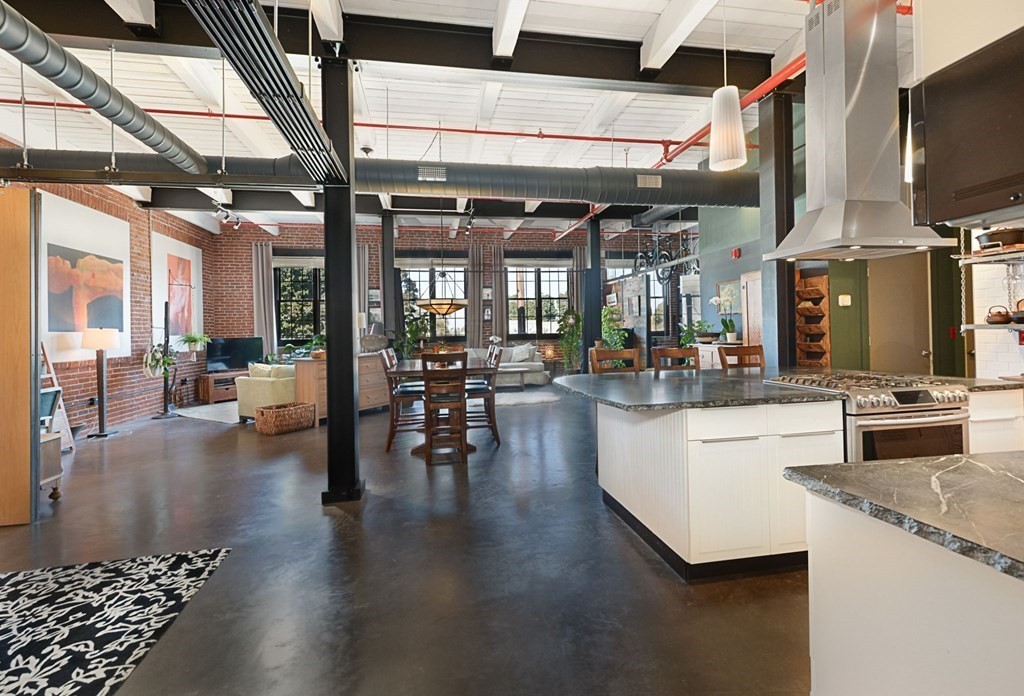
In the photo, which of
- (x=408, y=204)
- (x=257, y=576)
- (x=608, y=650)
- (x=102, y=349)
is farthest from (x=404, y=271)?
(x=608, y=650)

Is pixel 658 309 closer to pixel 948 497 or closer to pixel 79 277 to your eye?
pixel 79 277

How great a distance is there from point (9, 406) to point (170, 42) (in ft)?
8.88

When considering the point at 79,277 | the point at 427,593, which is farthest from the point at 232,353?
the point at 427,593

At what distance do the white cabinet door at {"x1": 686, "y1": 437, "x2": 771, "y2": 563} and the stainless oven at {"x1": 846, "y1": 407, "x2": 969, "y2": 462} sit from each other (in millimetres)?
476

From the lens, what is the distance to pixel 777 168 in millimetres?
4309

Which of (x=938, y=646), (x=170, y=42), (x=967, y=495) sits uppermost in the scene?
(x=170, y=42)

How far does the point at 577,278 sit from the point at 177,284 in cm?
845

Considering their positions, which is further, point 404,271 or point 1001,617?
point 404,271

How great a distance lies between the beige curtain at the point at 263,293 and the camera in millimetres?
10000

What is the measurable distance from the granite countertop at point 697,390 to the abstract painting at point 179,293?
811cm

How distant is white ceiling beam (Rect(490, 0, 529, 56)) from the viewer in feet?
10.3

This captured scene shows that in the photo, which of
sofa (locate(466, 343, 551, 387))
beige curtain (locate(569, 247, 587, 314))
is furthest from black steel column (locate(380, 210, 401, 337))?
beige curtain (locate(569, 247, 587, 314))

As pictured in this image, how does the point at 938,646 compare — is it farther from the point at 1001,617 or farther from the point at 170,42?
the point at 170,42

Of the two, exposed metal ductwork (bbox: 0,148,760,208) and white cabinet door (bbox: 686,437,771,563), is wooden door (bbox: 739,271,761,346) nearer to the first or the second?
exposed metal ductwork (bbox: 0,148,760,208)
